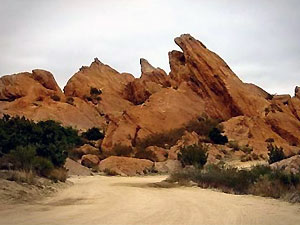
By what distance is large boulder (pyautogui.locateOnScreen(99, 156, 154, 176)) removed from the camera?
39219mm

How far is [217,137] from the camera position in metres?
51.2

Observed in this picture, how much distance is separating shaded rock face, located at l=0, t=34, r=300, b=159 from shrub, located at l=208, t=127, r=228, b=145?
4.90 ft

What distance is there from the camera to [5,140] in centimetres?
2542

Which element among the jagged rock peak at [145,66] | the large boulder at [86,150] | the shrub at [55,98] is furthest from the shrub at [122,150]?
the jagged rock peak at [145,66]

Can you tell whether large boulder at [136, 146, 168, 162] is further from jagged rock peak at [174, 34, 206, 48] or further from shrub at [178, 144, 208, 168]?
jagged rock peak at [174, 34, 206, 48]

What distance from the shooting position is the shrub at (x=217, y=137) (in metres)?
51.0

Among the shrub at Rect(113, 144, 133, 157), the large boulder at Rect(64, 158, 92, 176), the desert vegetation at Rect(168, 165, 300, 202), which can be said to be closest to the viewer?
the desert vegetation at Rect(168, 165, 300, 202)

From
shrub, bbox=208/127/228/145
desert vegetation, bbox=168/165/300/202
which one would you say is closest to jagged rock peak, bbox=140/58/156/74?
shrub, bbox=208/127/228/145

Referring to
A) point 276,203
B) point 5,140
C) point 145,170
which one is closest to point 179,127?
point 145,170

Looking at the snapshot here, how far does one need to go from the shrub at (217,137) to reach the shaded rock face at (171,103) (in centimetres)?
149

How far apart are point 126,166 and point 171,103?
21115mm

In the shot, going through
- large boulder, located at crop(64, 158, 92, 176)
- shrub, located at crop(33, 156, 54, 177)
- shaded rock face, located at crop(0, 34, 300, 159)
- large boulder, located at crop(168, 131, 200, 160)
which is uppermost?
shaded rock face, located at crop(0, 34, 300, 159)

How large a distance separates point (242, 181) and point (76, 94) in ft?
196

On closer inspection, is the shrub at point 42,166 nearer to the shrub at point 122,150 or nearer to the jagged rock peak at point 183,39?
the shrub at point 122,150
